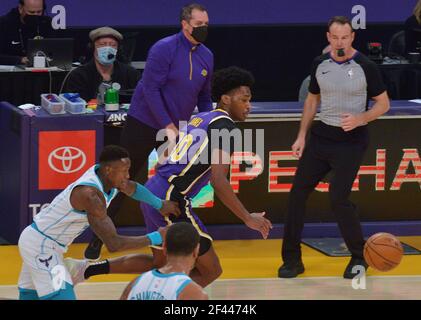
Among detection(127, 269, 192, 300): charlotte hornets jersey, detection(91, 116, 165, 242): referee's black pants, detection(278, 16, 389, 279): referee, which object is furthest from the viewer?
detection(91, 116, 165, 242): referee's black pants

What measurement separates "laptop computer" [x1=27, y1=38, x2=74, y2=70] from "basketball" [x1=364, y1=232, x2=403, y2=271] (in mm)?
5924

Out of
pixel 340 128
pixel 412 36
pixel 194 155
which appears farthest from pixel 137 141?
pixel 412 36

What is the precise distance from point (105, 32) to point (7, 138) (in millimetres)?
1566

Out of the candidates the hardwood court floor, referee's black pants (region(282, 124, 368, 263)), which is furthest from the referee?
the hardwood court floor

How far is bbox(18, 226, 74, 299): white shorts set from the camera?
7258 mm

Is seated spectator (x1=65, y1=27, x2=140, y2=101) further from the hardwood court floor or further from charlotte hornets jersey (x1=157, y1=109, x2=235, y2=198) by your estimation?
charlotte hornets jersey (x1=157, y1=109, x2=235, y2=198)

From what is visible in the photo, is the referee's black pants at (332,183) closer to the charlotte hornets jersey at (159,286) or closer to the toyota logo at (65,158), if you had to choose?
the toyota logo at (65,158)

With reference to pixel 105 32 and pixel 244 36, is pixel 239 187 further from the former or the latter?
pixel 244 36

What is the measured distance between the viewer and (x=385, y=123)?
429 inches

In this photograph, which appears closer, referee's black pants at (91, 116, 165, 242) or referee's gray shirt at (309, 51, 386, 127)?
referee's gray shirt at (309, 51, 386, 127)

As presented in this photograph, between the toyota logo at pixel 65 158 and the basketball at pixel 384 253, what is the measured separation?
9.54 feet

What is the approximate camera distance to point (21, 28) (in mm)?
14453

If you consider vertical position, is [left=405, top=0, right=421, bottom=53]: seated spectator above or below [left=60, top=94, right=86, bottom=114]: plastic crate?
above

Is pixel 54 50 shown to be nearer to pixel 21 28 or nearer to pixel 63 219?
pixel 21 28
